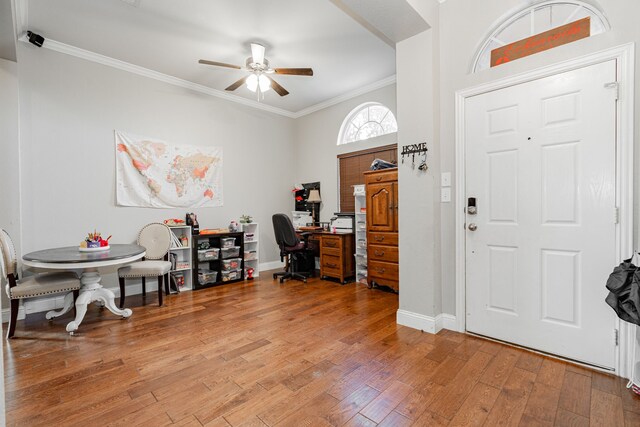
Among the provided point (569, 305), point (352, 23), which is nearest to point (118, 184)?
point (352, 23)

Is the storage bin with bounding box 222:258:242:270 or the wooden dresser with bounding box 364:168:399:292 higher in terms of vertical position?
the wooden dresser with bounding box 364:168:399:292

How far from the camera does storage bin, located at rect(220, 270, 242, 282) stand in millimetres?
4590

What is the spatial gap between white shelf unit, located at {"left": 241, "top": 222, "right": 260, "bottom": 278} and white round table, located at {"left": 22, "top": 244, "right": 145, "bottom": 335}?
1870 millimetres

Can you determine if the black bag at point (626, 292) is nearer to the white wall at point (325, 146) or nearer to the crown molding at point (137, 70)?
the white wall at point (325, 146)

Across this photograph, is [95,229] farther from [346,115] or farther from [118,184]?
[346,115]

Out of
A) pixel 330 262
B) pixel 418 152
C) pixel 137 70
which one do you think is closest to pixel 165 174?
pixel 137 70

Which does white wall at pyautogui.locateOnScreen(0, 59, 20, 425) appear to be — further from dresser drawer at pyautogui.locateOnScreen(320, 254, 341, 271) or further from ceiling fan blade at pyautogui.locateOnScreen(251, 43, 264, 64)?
dresser drawer at pyautogui.locateOnScreen(320, 254, 341, 271)

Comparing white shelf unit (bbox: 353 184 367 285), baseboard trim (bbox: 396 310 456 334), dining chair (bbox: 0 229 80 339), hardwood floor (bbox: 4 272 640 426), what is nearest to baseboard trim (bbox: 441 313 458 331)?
baseboard trim (bbox: 396 310 456 334)

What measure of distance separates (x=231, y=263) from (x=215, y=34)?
3001 mm

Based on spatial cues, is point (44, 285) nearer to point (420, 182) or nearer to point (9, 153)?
point (9, 153)

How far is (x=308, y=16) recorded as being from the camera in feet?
10.3

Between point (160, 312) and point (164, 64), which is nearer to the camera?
point (160, 312)

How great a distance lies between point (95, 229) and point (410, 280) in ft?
12.3

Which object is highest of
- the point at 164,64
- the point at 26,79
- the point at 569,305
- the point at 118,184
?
the point at 164,64
